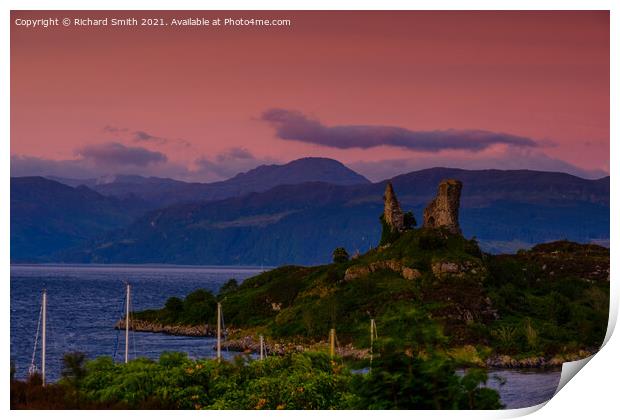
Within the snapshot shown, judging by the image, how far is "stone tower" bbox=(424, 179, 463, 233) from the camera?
5881 cm

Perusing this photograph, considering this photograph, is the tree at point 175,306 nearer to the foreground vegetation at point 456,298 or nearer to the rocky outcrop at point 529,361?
the foreground vegetation at point 456,298

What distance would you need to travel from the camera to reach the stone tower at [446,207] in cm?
5881

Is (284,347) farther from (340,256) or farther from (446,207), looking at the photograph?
(340,256)

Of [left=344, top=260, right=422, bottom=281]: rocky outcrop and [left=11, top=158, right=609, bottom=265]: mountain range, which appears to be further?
[left=11, top=158, right=609, bottom=265]: mountain range

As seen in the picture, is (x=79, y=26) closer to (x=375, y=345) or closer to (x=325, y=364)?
(x=325, y=364)

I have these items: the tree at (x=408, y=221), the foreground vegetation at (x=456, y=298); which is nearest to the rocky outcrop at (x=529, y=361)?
the foreground vegetation at (x=456, y=298)

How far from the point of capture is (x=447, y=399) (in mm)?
16031

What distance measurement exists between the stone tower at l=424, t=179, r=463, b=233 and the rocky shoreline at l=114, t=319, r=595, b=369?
971 centimetres

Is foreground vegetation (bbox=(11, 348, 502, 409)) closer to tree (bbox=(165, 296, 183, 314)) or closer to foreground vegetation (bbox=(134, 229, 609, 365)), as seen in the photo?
foreground vegetation (bbox=(134, 229, 609, 365))

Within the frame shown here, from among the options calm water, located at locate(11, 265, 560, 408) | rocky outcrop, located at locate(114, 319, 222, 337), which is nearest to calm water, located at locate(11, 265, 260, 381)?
calm water, located at locate(11, 265, 560, 408)

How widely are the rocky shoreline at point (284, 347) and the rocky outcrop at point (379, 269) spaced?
6822 millimetres

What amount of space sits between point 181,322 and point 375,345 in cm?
5996

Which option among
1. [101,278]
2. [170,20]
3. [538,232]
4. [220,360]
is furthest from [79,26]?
[538,232]

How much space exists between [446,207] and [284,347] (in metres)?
12.0
